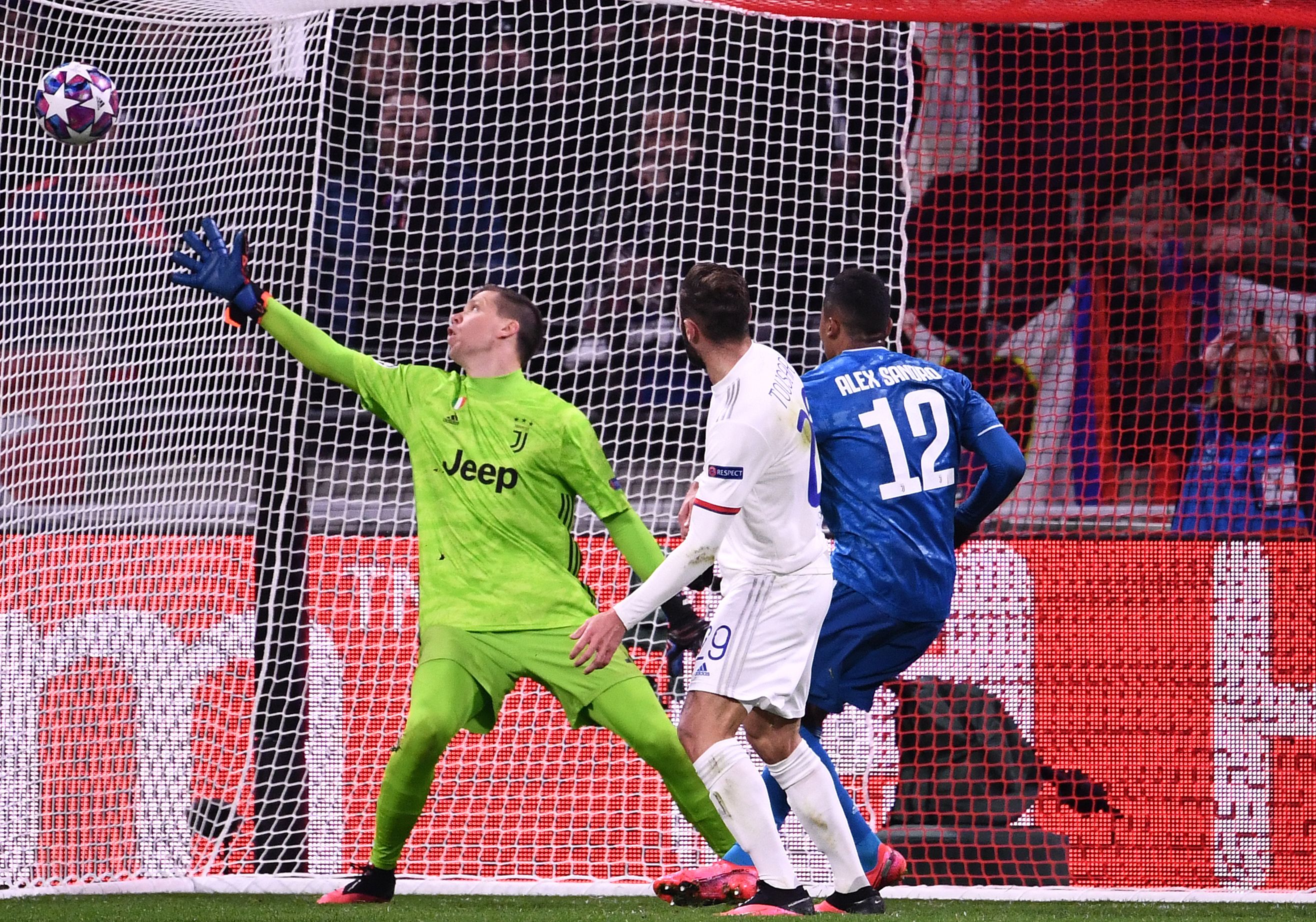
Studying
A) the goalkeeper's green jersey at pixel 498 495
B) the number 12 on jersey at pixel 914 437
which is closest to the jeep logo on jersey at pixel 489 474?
the goalkeeper's green jersey at pixel 498 495

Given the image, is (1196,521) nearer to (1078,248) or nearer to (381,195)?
(1078,248)

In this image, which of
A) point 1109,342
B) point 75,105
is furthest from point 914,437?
point 75,105

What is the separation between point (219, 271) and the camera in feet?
16.8

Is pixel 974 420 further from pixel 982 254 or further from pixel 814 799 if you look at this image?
pixel 982 254

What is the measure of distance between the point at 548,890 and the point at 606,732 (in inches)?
28.0

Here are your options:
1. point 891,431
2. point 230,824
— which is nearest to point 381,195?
point 230,824

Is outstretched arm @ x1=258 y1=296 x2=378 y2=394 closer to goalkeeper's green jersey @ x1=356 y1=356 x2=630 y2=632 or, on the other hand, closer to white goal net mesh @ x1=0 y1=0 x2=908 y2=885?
goalkeeper's green jersey @ x1=356 y1=356 x2=630 y2=632

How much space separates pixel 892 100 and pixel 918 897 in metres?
3.69

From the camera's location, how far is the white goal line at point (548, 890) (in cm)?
595

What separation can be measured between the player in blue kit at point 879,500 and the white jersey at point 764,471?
38 cm

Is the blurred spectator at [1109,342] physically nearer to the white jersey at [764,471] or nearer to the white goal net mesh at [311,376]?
the white goal net mesh at [311,376]

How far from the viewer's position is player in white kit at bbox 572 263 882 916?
4.17 meters

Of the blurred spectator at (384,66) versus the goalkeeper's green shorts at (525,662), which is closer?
the goalkeeper's green shorts at (525,662)

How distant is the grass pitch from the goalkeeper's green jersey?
95 cm
